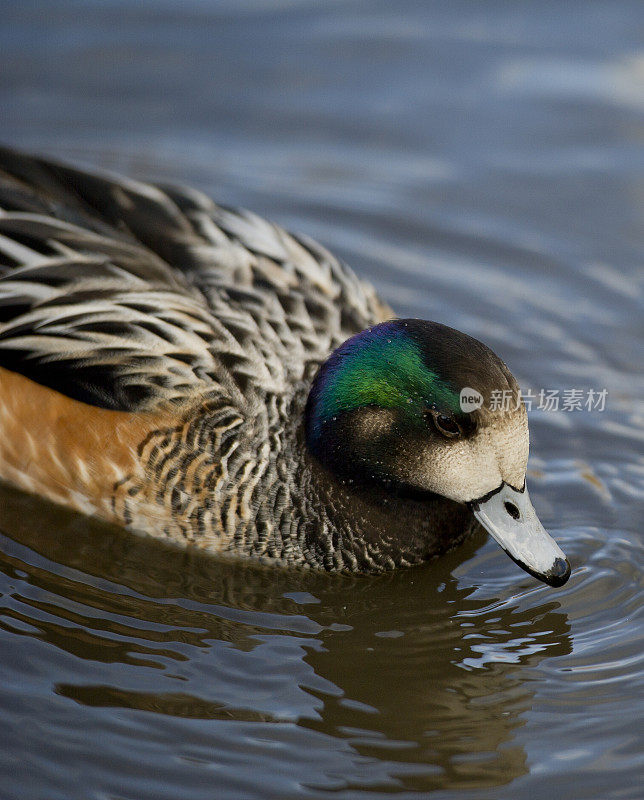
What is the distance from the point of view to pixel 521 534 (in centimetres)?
564

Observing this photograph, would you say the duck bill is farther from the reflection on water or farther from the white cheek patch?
the reflection on water

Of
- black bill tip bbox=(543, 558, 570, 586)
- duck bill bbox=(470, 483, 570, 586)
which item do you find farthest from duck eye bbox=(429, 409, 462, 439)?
black bill tip bbox=(543, 558, 570, 586)

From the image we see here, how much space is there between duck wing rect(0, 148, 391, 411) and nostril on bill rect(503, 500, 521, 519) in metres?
1.26

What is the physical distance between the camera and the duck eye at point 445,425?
557 cm

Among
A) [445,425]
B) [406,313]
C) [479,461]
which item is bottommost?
[479,461]

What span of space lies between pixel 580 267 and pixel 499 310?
77cm

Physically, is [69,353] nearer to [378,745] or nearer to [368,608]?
[368,608]

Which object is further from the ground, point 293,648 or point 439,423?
point 439,423

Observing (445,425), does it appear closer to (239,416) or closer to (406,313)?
(239,416)

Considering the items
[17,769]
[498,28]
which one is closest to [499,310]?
[498,28]

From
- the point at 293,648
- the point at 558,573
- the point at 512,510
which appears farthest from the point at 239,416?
the point at 558,573

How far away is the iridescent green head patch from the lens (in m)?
5.59

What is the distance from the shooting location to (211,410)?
6066 millimetres

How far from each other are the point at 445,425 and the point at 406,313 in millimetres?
2711
